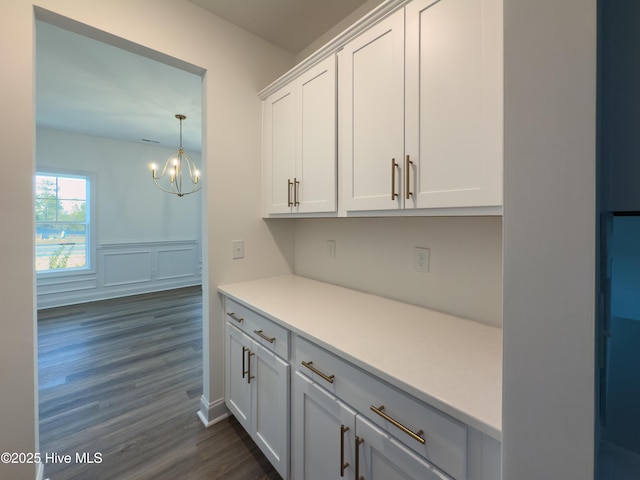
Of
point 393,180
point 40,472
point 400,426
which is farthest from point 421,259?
point 40,472

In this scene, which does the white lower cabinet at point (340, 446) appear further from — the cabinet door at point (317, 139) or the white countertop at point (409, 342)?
the cabinet door at point (317, 139)

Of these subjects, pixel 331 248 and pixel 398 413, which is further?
pixel 331 248

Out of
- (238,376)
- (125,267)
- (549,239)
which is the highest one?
(549,239)

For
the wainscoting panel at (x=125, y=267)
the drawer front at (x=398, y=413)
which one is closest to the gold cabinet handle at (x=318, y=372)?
the drawer front at (x=398, y=413)

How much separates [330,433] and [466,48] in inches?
58.9

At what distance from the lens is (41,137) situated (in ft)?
13.5

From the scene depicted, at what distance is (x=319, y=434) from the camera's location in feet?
3.67

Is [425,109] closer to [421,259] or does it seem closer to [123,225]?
[421,259]

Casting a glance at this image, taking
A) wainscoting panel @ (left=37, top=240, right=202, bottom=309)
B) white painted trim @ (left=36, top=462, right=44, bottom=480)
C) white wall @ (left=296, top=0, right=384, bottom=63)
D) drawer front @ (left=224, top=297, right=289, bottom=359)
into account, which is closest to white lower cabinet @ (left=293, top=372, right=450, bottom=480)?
drawer front @ (left=224, top=297, right=289, bottom=359)

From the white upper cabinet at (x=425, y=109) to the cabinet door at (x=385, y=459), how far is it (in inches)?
31.7

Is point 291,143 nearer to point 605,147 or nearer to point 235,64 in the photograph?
point 235,64

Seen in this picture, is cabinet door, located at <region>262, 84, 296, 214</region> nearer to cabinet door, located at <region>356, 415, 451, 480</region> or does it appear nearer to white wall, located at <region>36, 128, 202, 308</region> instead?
cabinet door, located at <region>356, 415, 451, 480</region>

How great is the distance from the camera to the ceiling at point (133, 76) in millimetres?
1780

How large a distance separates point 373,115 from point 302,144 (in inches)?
21.5
